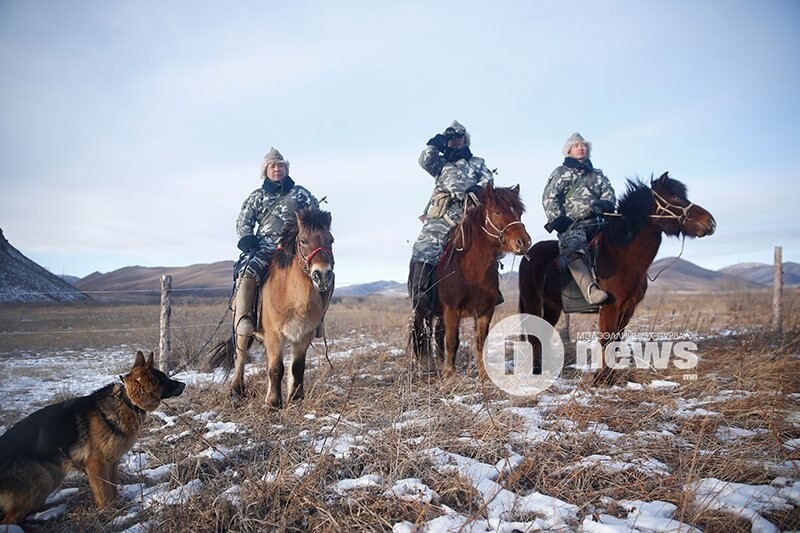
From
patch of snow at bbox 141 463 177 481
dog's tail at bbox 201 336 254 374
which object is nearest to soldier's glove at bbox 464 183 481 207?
dog's tail at bbox 201 336 254 374

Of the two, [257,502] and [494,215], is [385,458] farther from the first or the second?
[494,215]

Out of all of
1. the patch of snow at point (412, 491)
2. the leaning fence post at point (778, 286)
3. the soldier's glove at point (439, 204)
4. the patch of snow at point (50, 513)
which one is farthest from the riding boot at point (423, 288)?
the leaning fence post at point (778, 286)

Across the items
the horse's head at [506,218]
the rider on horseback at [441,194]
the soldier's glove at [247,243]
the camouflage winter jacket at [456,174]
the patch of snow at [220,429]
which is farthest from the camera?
the camouflage winter jacket at [456,174]

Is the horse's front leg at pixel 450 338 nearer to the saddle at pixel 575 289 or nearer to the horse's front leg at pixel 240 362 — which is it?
the saddle at pixel 575 289

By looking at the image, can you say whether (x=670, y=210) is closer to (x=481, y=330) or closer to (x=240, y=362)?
(x=481, y=330)

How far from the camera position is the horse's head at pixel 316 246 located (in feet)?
16.0

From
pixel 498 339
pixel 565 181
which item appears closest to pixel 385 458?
pixel 565 181

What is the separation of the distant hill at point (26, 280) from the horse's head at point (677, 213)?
1351cm

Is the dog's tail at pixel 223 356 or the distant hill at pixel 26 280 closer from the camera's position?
the dog's tail at pixel 223 356

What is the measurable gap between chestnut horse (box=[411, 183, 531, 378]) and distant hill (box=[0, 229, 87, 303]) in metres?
10.8

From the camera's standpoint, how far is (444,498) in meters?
2.92

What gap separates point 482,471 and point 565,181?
496 centimetres

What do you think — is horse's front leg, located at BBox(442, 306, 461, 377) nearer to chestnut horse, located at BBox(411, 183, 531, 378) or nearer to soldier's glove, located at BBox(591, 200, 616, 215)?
chestnut horse, located at BBox(411, 183, 531, 378)

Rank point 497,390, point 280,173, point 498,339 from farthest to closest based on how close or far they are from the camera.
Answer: point 498,339
point 280,173
point 497,390
